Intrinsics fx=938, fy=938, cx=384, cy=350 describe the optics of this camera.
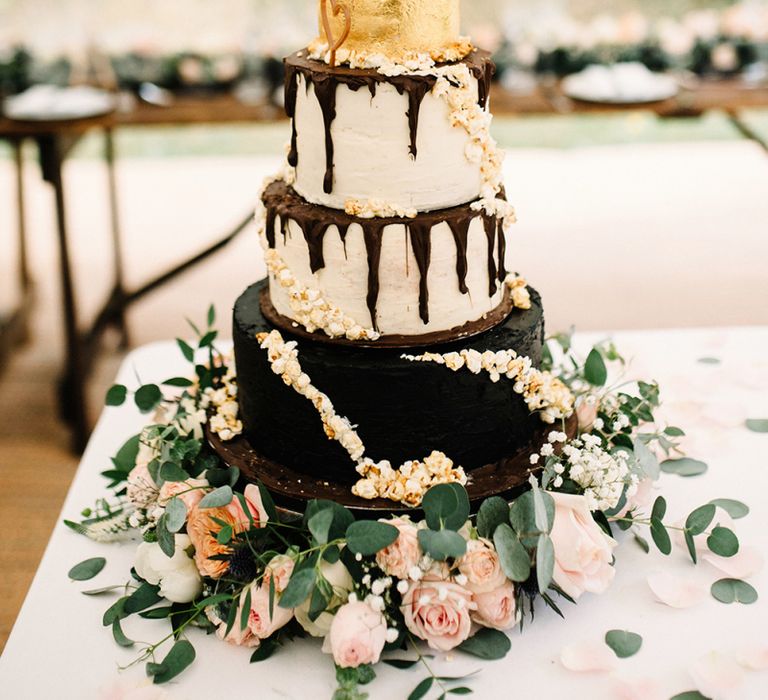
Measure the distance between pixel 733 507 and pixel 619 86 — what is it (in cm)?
254

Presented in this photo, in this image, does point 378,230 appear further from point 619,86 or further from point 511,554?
point 619,86

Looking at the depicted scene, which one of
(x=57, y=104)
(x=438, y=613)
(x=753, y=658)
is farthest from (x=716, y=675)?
(x=57, y=104)

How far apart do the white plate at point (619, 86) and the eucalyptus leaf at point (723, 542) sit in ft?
8.29

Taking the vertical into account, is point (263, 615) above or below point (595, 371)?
below

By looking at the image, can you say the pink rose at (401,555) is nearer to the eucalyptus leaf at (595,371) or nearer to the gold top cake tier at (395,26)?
the eucalyptus leaf at (595,371)

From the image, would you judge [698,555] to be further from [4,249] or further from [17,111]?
[4,249]

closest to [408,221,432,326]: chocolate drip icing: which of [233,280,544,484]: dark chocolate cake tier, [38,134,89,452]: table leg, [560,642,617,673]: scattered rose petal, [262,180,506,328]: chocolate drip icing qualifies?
[262,180,506,328]: chocolate drip icing

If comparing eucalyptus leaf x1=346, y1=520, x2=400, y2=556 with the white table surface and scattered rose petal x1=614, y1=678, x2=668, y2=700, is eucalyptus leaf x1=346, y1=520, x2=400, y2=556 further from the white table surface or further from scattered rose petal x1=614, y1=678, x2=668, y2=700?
scattered rose petal x1=614, y1=678, x2=668, y2=700

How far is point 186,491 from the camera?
1631mm

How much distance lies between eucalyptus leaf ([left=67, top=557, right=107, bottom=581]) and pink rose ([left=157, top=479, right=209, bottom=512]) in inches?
6.1

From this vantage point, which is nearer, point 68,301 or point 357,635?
point 357,635

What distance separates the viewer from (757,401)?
221 centimetres

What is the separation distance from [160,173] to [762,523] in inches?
218

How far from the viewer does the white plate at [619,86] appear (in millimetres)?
3812
